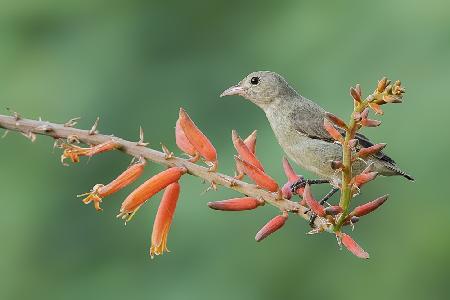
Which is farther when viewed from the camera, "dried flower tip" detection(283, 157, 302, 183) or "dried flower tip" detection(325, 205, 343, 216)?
"dried flower tip" detection(283, 157, 302, 183)

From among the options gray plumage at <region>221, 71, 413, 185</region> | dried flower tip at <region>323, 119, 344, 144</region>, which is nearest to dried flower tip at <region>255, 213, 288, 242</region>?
dried flower tip at <region>323, 119, 344, 144</region>

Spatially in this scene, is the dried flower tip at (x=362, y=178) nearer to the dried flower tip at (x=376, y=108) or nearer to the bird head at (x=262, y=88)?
the dried flower tip at (x=376, y=108)

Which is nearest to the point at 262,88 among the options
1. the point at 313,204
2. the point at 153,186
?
the point at 153,186

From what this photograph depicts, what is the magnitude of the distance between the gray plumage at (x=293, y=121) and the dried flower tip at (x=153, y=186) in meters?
1.51

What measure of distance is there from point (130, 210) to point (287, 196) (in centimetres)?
49

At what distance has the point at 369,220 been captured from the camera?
621cm

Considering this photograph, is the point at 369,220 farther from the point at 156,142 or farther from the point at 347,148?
the point at 347,148

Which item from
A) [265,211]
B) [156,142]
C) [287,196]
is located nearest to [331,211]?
[287,196]

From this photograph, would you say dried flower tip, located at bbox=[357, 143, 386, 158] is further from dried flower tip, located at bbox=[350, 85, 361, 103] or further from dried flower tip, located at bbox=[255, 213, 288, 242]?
dried flower tip, located at bbox=[255, 213, 288, 242]

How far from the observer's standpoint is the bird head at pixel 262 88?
437 cm

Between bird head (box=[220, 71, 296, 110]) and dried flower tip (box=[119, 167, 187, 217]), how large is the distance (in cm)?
145

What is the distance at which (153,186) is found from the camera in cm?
276

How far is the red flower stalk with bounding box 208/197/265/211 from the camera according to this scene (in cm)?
258

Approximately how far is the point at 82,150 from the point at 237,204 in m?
0.53
